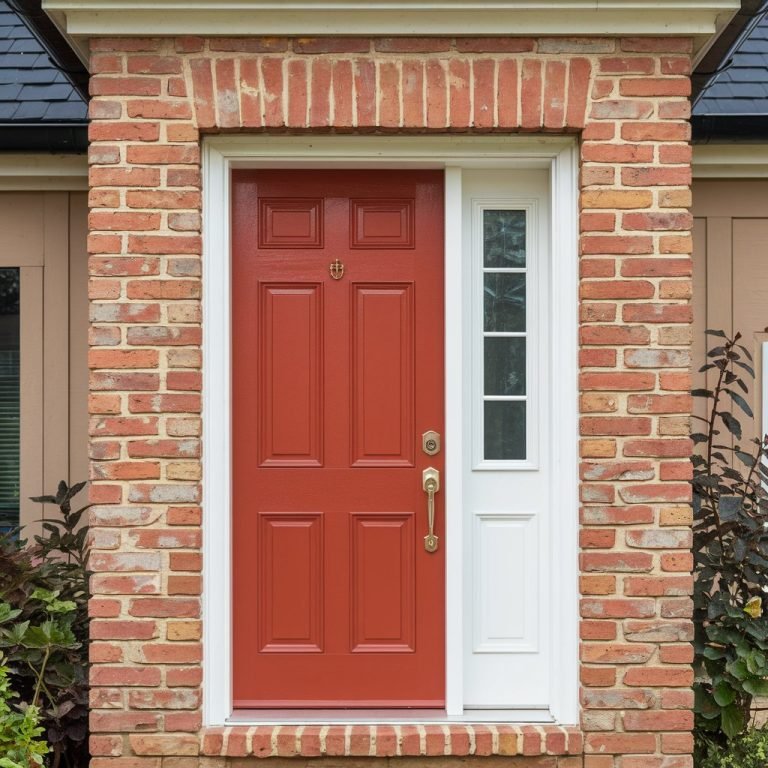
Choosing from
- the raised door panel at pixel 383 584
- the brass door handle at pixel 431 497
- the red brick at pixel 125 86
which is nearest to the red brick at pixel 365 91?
the red brick at pixel 125 86

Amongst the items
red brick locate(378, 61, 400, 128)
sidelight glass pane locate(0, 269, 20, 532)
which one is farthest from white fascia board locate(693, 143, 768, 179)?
sidelight glass pane locate(0, 269, 20, 532)

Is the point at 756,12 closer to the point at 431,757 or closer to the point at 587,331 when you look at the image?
the point at 587,331

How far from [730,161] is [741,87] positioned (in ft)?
1.35

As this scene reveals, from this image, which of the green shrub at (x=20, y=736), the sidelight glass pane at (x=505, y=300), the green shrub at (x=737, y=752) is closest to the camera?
the green shrub at (x=20, y=736)

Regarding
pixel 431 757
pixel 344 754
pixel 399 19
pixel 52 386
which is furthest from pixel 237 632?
pixel 399 19

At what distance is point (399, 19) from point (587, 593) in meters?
2.33

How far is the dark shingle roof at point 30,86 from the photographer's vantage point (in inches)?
181

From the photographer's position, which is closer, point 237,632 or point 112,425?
point 112,425

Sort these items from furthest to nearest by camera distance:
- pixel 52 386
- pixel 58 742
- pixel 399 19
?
pixel 52 386 < pixel 58 742 < pixel 399 19

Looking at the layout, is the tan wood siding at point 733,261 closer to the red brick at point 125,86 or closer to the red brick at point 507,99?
the red brick at point 507,99

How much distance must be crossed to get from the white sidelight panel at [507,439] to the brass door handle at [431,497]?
162 millimetres

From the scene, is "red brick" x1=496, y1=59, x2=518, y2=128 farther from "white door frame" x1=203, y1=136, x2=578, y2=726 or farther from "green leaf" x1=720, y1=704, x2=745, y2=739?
"green leaf" x1=720, y1=704, x2=745, y2=739

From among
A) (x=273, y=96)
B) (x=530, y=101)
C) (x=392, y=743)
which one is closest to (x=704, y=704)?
(x=392, y=743)

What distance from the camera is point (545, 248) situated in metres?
3.79
